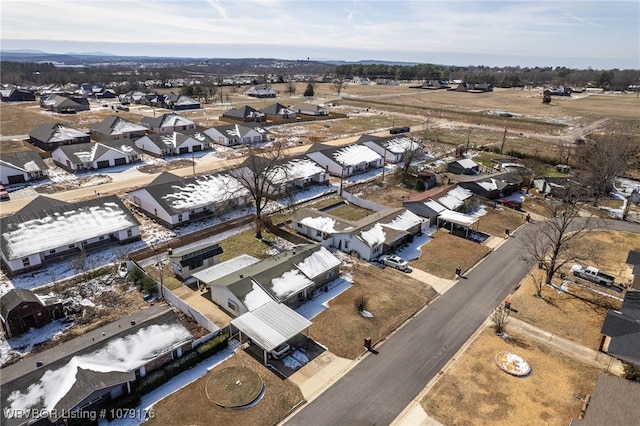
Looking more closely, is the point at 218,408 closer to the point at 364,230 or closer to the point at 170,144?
the point at 364,230

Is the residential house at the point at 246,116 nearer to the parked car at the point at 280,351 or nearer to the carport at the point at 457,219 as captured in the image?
the carport at the point at 457,219

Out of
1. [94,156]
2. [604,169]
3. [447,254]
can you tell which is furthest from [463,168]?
[94,156]

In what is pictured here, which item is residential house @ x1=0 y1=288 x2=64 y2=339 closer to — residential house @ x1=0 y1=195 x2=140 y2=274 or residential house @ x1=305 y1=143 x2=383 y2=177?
residential house @ x1=0 y1=195 x2=140 y2=274

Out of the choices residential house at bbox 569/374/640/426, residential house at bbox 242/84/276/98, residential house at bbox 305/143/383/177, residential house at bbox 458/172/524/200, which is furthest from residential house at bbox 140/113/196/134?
residential house at bbox 569/374/640/426

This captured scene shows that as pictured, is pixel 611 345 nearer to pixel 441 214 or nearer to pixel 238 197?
pixel 441 214

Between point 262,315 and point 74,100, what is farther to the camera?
point 74,100

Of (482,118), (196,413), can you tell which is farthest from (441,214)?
(482,118)
